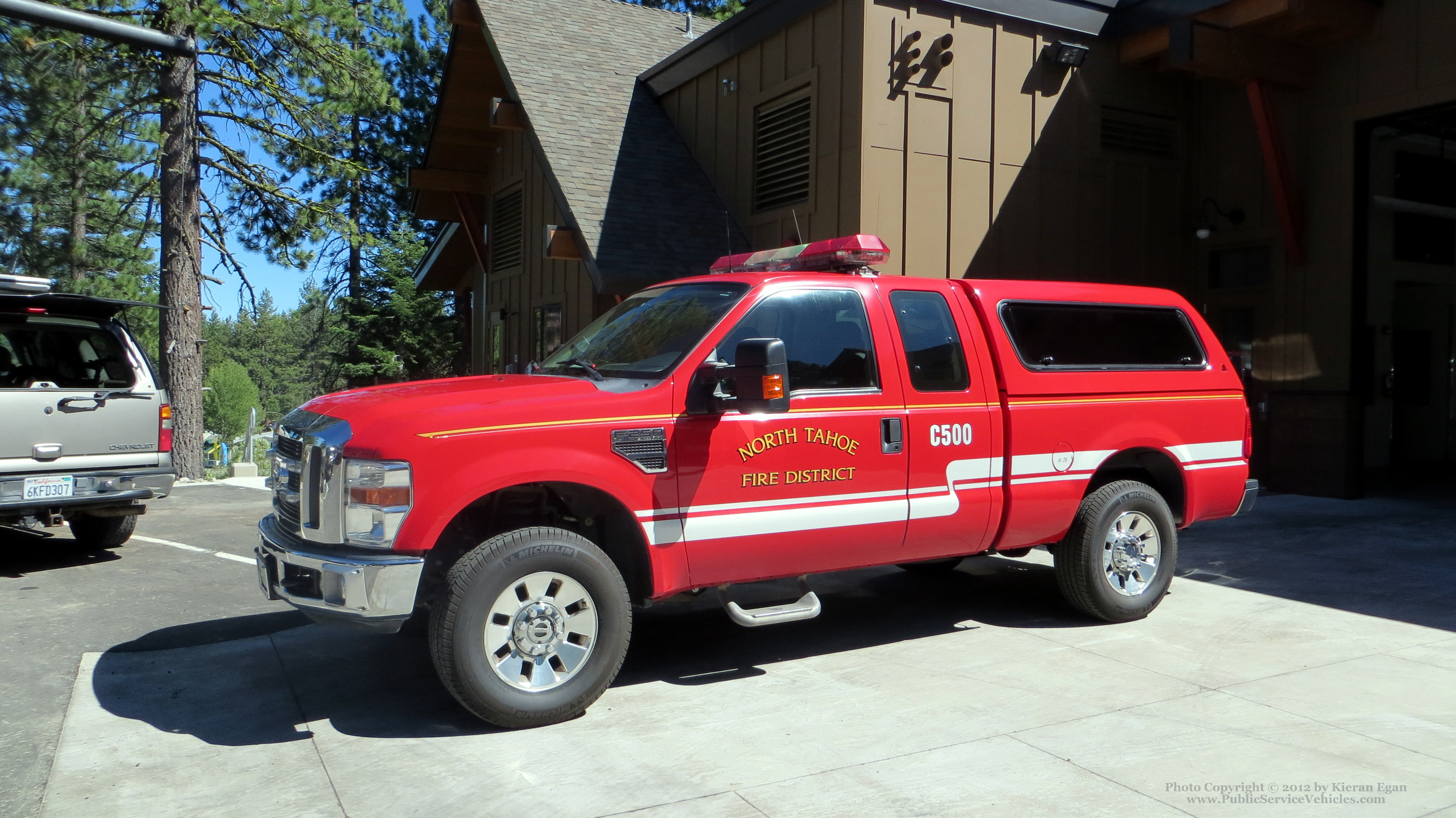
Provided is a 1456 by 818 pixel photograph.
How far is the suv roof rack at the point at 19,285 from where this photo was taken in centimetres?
805

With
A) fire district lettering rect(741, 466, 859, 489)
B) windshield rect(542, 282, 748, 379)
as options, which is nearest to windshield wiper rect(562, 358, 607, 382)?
windshield rect(542, 282, 748, 379)

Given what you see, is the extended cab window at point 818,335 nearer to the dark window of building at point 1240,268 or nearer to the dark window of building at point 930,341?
the dark window of building at point 930,341

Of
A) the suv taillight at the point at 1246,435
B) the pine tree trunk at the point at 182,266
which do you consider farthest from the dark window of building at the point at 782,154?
the pine tree trunk at the point at 182,266

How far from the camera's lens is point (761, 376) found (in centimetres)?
499

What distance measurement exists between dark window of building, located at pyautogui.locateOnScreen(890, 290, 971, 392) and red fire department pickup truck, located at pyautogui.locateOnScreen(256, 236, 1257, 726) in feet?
0.05

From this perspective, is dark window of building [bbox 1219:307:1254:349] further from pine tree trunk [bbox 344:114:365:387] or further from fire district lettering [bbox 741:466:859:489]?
pine tree trunk [bbox 344:114:365:387]

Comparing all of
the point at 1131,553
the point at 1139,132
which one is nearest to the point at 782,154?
the point at 1139,132

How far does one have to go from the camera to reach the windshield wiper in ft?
17.8

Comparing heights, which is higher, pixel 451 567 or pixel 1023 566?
pixel 451 567

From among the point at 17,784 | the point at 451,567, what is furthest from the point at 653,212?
the point at 17,784

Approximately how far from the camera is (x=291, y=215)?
2055 cm

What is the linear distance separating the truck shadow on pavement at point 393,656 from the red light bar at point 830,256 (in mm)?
1820

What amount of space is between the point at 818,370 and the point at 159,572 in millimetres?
5867

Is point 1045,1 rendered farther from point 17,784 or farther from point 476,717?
point 17,784
